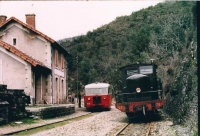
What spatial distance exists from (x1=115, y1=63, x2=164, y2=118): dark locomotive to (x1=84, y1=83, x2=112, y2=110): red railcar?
33.8 ft

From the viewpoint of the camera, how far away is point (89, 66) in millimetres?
53812

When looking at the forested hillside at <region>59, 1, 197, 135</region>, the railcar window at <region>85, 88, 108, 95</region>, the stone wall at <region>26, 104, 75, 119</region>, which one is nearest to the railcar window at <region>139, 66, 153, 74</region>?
the stone wall at <region>26, 104, 75, 119</region>

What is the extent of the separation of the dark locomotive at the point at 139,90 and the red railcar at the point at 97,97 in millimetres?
10296

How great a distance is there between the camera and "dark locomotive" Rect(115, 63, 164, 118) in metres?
14.7

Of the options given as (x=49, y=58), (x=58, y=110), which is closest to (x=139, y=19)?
(x=49, y=58)

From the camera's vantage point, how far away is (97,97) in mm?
26984

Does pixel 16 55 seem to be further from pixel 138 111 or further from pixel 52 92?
pixel 138 111

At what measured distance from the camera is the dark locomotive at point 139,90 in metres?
14.7

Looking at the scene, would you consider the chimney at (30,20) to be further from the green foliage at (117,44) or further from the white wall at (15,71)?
the green foliage at (117,44)

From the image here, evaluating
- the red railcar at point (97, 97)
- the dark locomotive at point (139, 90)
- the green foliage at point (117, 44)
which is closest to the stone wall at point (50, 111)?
the dark locomotive at point (139, 90)

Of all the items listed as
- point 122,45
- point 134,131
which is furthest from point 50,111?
point 122,45

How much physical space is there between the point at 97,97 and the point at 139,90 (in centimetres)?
1204

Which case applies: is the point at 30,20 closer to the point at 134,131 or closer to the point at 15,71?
the point at 15,71

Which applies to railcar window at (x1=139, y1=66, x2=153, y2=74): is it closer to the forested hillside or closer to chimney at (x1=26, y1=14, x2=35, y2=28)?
the forested hillside
